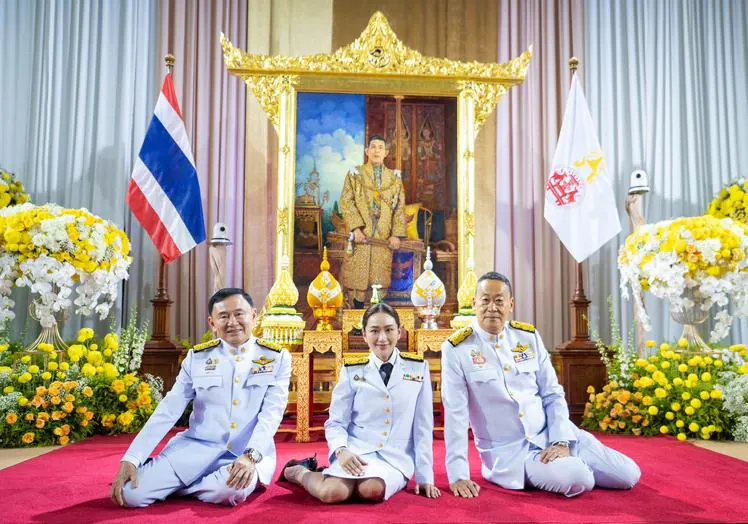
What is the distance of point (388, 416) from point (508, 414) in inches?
23.0

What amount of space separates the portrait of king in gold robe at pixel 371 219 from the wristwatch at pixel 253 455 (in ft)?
11.3

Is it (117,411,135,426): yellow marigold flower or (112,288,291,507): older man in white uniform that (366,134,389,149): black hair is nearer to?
(117,411,135,426): yellow marigold flower

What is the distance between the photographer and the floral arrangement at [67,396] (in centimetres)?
448

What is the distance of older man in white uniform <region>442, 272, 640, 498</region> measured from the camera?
3.05 meters

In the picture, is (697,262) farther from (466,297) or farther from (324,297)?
(324,297)

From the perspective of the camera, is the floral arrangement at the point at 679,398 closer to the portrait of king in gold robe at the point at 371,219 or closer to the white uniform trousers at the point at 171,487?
the portrait of king in gold robe at the point at 371,219

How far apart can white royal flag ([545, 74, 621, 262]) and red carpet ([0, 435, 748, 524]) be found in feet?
9.13

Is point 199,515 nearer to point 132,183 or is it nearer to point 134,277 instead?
point 132,183

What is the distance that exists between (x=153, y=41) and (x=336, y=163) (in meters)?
2.45

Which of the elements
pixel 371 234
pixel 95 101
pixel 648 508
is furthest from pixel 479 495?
pixel 95 101

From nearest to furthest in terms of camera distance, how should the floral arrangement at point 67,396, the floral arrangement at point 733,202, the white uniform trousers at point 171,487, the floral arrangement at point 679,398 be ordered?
the white uniform trousers at point 171,487 < the floral arrangement at point 67,396 < the floral arrangement at point 679,398 < the floral arrangement at point 733,202

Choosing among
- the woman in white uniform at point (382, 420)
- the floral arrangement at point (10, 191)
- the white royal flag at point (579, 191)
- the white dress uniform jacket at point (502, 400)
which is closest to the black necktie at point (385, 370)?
the woman in white uniform at point (382, 420)

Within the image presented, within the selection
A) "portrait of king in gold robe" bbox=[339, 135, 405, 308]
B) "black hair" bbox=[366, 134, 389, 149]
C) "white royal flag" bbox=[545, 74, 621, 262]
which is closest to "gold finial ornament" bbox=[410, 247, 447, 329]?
"portrait of king in gold robe" bbox=[339, 135, 405, 308]

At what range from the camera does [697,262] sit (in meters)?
5.08
